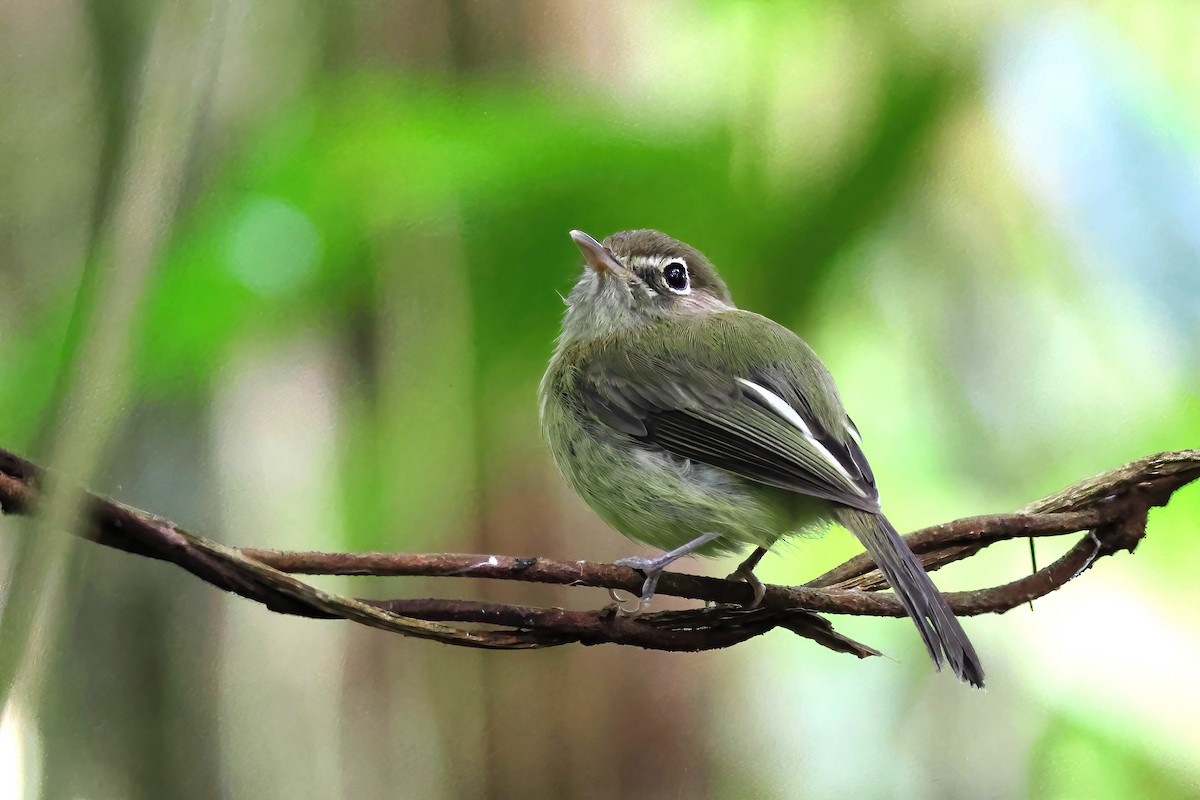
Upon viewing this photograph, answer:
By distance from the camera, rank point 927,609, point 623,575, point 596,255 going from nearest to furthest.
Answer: point 623,575 < point 927,609 < point 596,255

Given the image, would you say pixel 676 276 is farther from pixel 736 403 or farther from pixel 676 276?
pixel 736 403

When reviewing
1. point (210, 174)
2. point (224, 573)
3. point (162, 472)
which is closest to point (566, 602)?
point (162, 472)

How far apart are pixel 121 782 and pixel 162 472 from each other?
1.15 ft

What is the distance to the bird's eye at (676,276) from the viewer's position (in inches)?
67.8

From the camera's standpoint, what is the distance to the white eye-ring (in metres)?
1.72

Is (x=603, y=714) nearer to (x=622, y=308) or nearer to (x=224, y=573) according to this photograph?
(x=622, y=308)

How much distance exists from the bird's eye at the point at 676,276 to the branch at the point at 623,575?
72 cm

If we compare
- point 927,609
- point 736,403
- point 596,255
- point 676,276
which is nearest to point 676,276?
point 676,276

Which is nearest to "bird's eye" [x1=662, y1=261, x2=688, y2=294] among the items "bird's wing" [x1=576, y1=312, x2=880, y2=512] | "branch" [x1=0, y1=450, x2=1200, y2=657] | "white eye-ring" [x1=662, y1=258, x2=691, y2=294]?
"white eye-ring" [x1=662, y1=258, x2=691, y2=294]

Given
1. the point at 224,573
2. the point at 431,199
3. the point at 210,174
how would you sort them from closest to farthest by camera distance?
the point at 224,573 < the point at 210,174 < the point at 431,199

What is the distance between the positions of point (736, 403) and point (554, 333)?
0.43 m

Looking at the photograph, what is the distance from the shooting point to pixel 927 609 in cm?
100

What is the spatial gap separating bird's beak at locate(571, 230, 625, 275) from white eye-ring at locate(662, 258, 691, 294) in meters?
0.08

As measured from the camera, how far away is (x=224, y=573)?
0.75 meters
